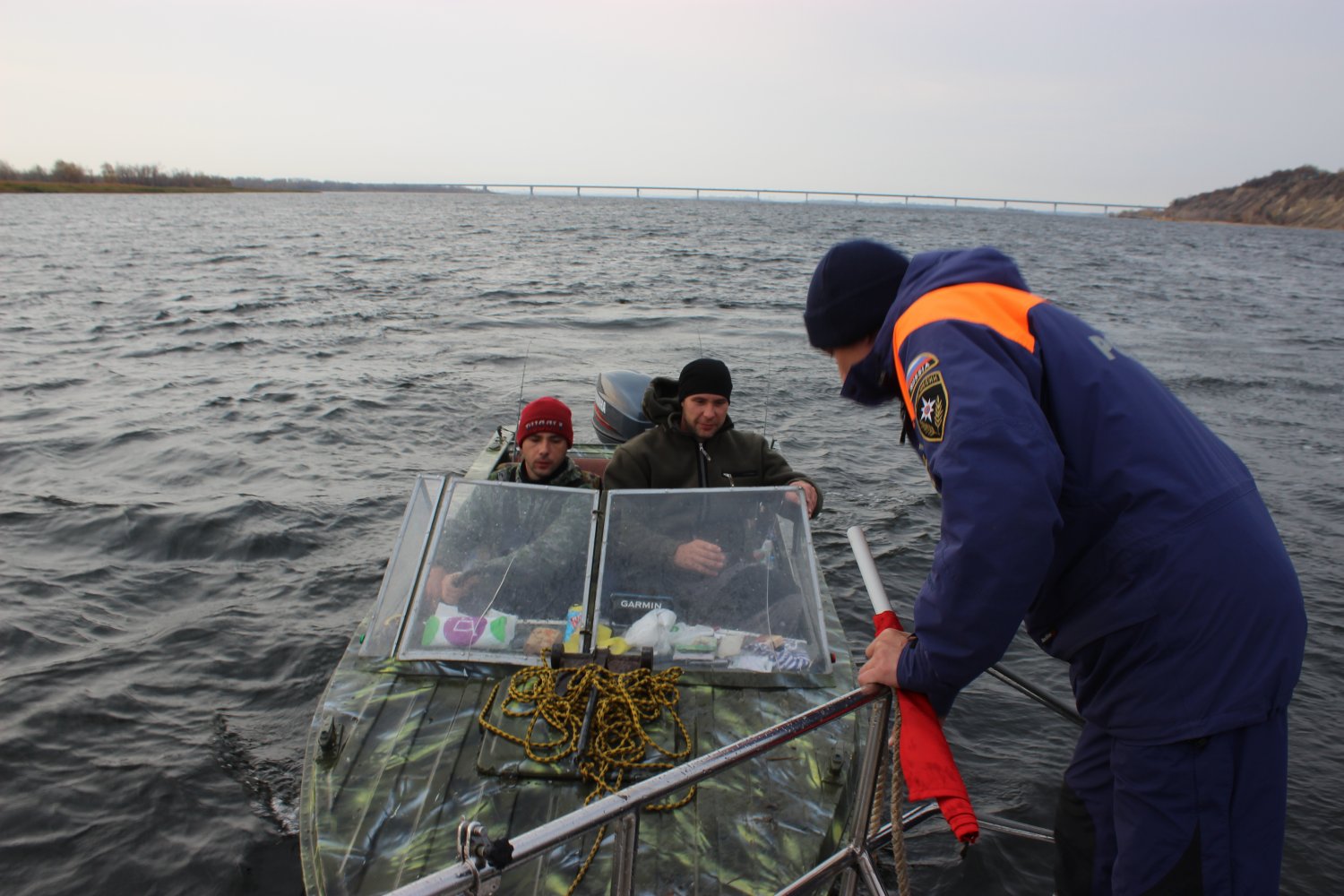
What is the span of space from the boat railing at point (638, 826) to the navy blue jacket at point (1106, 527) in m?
0.36

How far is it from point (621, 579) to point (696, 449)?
1.75m

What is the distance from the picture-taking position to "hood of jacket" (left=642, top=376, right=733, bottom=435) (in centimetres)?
588

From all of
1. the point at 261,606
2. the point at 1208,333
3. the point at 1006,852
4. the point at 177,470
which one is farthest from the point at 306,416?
the point at 1208,333

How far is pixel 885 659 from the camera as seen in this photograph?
2.11 meters

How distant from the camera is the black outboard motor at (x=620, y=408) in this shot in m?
8.04

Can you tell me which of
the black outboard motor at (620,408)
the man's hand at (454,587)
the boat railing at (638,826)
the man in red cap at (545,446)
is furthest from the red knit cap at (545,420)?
the boat railing at (638,826)

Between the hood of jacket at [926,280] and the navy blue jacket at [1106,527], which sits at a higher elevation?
the hood of jacket at [926,280]

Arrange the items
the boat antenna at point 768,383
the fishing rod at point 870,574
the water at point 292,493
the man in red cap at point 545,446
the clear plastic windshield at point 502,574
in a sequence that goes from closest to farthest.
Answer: the fishing rod at point 870,574 < the clear plastic windshield at point 502,574 < the man in red cap at point 545,446 < the water at point 292,493 < the boat antenna at point 768,383

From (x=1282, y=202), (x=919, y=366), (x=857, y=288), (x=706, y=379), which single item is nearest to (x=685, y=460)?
(x=706, y=379)

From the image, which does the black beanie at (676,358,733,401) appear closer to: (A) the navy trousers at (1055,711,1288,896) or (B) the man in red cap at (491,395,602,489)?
(B) the man in red cap at (491,395,602,489)

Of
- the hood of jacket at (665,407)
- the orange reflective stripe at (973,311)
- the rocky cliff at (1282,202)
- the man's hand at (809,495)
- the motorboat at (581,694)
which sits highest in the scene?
the rocky cliff at (1282,202)

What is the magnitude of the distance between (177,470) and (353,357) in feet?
23.9

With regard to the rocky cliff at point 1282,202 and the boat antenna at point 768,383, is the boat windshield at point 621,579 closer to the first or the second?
the boat antenna at point 768,383

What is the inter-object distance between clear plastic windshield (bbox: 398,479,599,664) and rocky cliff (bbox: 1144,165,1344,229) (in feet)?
458
